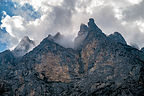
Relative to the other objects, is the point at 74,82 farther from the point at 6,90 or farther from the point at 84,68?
the point at 6,90

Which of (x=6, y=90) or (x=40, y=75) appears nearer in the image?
(x=6, y=90)

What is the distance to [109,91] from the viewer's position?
135000mm

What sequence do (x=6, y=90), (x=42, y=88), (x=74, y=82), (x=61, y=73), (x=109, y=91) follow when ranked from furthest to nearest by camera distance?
1. (x=61, y=73)
2. (x=74, y=82)
3. (x=42, y=88)
4. (x=109, y=91)
5. (x=6, y=90)

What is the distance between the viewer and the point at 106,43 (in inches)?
7751

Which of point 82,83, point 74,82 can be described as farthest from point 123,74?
point 74,82

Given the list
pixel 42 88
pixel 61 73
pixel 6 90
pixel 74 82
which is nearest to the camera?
pixel 6 90

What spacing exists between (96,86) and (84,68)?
5020cm

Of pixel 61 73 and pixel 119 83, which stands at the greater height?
pixel 61 73

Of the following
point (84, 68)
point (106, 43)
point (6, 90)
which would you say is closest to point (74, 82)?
point (84, 68)

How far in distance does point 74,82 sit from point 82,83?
12755mm

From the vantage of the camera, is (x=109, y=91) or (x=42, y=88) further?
(x=42, y=88)

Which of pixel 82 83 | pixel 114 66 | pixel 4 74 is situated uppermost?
pixel 4 74

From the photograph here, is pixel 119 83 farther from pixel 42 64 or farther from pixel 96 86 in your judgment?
pixel 42 64

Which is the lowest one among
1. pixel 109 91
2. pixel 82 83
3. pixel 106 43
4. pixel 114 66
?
pixel 109 91
